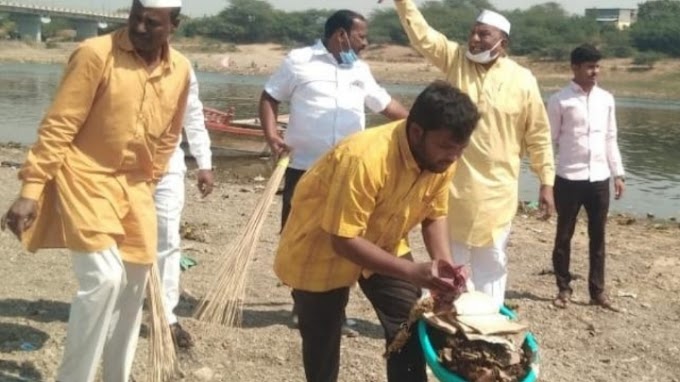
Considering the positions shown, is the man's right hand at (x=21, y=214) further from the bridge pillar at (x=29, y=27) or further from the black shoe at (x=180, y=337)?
the bridge pillar at (x=29, y=27)

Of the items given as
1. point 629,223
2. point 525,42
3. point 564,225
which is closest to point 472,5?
point 525,42

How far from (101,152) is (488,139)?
2376 millimetres

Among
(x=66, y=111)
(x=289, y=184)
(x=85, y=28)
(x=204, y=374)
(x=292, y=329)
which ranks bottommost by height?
(x=85, y=28)

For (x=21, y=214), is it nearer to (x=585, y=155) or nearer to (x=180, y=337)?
(x=180, y=337)

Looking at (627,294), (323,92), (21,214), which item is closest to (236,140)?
(627,294)

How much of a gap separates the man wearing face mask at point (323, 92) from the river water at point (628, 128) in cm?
982

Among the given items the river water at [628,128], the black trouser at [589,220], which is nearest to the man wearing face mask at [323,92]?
the black trouser at [589,220]

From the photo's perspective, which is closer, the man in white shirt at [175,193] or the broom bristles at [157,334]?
the broom bristles at [157,334]

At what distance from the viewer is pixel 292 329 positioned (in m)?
6.04

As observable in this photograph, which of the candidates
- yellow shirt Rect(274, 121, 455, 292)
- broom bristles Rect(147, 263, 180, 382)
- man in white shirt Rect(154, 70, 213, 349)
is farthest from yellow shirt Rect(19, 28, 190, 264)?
man in white shirt Rect(154, 70, 213, 349)

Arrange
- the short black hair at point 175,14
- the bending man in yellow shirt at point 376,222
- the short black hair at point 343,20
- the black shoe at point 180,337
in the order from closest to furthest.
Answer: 1. the bending man in yellow shirt at point 376,222
2. the short black hair at point 175,14
3. the black shoe at point 180,337
4. the short black hair at point 343,20

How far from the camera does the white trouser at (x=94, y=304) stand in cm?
400

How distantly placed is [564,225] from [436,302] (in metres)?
3.79

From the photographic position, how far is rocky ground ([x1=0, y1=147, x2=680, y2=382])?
527 cm
